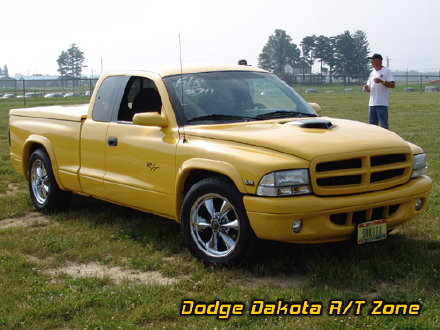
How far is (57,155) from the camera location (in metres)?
7.05

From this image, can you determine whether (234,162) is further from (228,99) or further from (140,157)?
(140,157)

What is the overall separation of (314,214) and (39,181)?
13.6 feet

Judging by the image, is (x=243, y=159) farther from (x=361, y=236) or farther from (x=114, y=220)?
(x=114, y=220)

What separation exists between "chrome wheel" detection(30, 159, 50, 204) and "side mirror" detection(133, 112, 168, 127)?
2.34 metres

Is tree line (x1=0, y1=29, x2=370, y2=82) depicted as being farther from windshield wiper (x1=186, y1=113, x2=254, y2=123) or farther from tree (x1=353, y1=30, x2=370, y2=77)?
windshield wiper (x1=186, y1=113, x2=254, y2=123)

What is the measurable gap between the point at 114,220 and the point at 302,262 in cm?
244

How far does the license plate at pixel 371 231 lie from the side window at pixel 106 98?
113 inches

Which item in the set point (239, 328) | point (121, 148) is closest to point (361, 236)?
point (239, 328)

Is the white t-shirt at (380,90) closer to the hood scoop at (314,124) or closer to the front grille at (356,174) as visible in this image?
the hood scoop at (314,124)

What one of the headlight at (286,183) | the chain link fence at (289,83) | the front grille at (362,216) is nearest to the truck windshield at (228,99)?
the headlight at (286,183)

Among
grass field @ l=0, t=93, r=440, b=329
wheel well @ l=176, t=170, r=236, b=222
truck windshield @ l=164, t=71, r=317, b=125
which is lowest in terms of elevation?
grass field @ l=0, t=93, r=440, b=329

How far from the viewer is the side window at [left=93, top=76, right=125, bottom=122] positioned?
6.46 meters

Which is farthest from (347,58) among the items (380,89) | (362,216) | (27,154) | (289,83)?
(362,216)

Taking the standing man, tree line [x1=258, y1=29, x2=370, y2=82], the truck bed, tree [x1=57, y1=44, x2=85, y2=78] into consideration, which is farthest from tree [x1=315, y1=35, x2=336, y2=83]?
the truck bed
